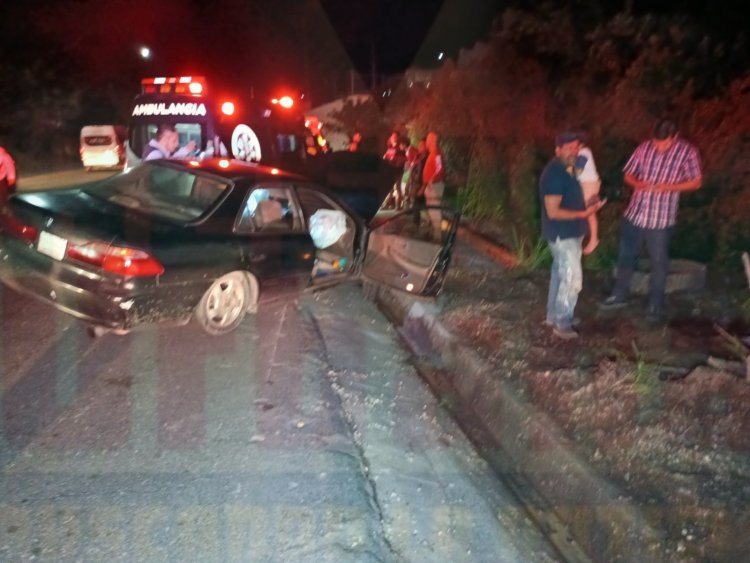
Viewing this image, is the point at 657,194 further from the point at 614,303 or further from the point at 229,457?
the point at 229,457

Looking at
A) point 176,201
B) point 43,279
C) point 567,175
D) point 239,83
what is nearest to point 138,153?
point 176,201

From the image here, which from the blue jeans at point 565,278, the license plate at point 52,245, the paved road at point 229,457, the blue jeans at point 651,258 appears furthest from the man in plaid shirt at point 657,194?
the license plate at point 52,245

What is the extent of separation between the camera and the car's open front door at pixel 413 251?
6.62 meters

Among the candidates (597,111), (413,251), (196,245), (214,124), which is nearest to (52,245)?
(196,245)

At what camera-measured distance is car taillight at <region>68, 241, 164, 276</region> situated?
505 cm

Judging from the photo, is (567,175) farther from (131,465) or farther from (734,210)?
(131,465)

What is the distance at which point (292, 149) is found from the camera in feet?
39.1

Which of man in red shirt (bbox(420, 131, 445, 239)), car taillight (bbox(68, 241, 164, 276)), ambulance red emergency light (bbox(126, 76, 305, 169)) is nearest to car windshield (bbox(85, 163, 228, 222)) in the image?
car taillight (bbox(68, 241, 164, 276))

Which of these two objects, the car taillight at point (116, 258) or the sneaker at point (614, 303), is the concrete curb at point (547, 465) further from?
the car taillight at point (116, 258)

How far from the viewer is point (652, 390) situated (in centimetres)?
512

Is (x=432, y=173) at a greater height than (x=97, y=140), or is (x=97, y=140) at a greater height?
(x=97, y=140)

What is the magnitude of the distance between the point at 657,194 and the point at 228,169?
133 inches

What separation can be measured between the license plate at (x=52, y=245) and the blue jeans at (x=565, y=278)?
3417mm

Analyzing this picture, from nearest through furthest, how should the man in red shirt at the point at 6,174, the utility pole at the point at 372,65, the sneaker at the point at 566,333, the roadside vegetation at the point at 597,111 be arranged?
the sneaker at the point at 566,333
the roadside vegetation at the point at 597,111
the man in red shirt at the point at 6,174
the utility pole at the point at 372,65
